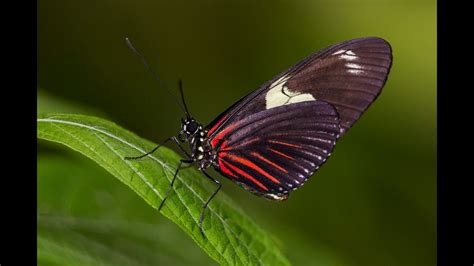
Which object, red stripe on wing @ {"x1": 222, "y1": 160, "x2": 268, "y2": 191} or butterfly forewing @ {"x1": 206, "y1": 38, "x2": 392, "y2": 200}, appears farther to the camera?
red stripe on wing @ {"x1": 222, "y1": 160, "x2": 268, "y2": 191}

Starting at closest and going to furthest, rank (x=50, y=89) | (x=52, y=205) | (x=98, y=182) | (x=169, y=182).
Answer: (x=169, y=182) → (x=52, y=205) → (x=98, y=182) → (x=50, y=89)

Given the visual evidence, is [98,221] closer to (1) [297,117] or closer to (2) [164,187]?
(2) [164,187]

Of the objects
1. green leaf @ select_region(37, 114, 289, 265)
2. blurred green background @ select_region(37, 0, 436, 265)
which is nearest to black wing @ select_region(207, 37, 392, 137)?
green leaf @ select_region(37, 114, 289, 265)

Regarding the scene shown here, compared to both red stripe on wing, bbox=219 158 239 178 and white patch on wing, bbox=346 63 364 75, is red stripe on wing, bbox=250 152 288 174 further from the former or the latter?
white patch on wing, bbox=346 63 364 75

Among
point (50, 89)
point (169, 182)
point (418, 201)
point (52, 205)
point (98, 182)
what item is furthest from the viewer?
point (418, 201)

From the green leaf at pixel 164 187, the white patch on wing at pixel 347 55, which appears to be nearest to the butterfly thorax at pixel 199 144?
the green leaf at pixel 164 187

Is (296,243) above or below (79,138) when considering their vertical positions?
below
